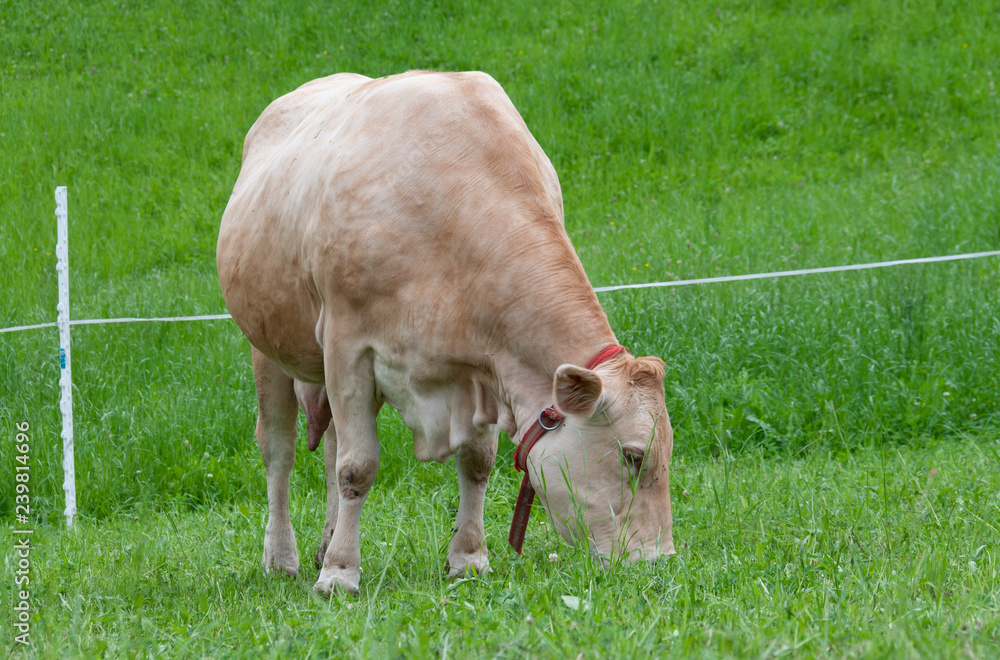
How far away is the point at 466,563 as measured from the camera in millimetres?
4359

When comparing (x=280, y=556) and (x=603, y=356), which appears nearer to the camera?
(x=603, y=356)

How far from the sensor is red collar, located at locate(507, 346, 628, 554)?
3.59 meters

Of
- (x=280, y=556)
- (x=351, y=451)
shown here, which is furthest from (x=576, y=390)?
(x=280, y=556)

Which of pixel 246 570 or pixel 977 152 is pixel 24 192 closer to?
pixel 246 570

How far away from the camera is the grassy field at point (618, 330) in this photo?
3.08 m

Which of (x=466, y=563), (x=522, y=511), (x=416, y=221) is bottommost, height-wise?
(x=466, y=563)

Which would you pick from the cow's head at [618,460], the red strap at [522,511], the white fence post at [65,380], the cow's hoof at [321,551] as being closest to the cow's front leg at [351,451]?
the red strap at [522,511]

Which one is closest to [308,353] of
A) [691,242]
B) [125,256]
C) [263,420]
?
[263,420]

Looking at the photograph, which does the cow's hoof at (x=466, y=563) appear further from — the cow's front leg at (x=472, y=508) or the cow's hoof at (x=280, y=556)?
the cow's hoof at (x=280, y=556)

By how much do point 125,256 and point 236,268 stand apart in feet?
21.5

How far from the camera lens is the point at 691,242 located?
9453 millimetres

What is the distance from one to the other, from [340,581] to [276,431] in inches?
58.7

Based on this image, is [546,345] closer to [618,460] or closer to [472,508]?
[618,460]

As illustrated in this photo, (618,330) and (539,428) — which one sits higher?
(539,428)
